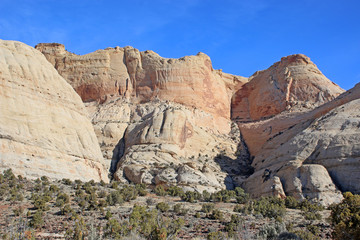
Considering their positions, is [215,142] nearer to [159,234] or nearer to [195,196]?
[195,196]

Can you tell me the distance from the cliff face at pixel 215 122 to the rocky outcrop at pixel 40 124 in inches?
171

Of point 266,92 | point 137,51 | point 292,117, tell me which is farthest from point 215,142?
point 137,51

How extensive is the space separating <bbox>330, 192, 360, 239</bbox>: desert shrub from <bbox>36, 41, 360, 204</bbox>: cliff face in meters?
13.0

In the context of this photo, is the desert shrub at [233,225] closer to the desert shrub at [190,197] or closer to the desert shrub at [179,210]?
the desert shrub at [179,210]

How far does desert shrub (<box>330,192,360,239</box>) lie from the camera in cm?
1532

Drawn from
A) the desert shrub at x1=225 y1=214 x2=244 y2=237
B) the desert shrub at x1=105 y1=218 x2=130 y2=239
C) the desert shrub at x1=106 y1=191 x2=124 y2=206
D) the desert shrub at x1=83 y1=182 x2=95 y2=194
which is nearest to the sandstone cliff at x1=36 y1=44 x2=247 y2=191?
the desert shrub at x1=83 y1=182 x2=95 y2=194

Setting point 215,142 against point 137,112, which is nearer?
point 215,142

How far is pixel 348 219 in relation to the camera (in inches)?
627

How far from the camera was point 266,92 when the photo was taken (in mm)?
52938

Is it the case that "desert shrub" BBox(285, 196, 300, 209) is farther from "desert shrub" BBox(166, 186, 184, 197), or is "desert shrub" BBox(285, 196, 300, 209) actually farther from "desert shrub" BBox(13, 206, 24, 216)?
"desert shrub" BBox(13, 206, 24, 216)

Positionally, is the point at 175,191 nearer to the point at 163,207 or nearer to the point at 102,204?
the point at 163,207

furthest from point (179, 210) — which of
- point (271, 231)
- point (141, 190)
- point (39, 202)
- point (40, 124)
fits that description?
point (40, 124)

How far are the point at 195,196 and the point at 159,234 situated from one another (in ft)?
43.6

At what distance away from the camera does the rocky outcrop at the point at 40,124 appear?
30.1 metres
